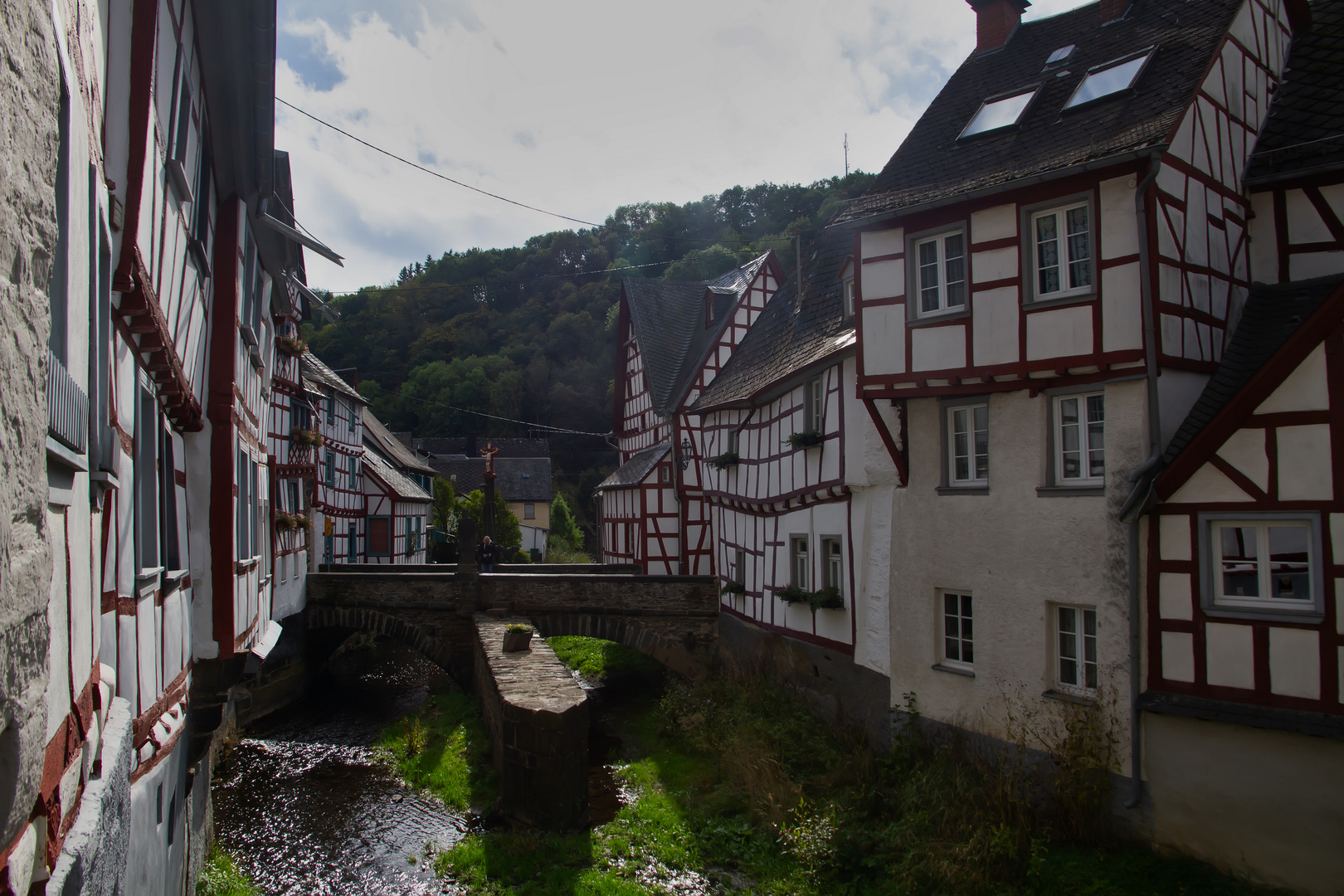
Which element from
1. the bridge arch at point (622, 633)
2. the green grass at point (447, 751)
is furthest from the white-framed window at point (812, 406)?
the green grass at point (447, 751)

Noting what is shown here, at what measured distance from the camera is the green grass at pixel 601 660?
22.7 m

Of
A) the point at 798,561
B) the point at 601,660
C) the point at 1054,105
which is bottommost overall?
the point at 601,660

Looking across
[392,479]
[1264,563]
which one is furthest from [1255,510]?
[392,479]

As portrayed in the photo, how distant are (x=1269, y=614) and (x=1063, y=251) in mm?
4229

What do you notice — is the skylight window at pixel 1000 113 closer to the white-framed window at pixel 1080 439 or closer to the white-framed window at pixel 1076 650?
the white-framed window at pixel 1080 439

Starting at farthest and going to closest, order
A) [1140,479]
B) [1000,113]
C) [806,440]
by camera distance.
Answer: [806,440] → [1000,113] → [1140,479]

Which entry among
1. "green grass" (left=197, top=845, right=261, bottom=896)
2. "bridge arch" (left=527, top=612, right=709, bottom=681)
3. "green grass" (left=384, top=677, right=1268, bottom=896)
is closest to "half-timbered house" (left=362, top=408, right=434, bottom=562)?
"bridge arch" (left=527, top=612, right=709, bottom=681)

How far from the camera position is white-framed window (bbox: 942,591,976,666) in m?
10.9

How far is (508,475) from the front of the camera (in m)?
52.2

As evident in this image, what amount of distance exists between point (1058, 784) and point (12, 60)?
10029 mm

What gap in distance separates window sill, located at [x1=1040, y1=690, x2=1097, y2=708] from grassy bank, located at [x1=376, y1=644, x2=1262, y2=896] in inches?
10.2

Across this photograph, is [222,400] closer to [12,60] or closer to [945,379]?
[12,60]

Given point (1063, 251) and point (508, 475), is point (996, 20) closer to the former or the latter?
point (1063, 251)

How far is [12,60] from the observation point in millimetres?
1768
